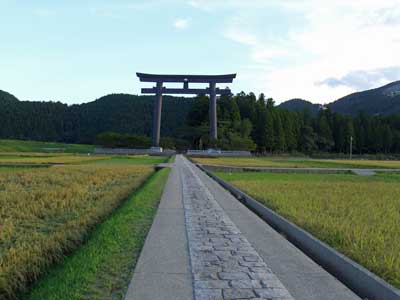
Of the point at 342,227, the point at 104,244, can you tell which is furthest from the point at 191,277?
the point at 342,227

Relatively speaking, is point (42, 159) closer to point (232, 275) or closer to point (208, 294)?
point (232, 275)

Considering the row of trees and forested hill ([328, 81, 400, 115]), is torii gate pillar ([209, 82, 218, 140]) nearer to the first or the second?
the row of trees

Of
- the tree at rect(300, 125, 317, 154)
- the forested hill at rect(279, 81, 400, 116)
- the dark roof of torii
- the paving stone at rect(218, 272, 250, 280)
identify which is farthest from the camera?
the forested hill at rect(279, 81, 400, 116)

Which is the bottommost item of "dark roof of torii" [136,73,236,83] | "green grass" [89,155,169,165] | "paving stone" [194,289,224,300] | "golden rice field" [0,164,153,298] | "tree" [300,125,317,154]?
"green grass" [89,155,169,165]

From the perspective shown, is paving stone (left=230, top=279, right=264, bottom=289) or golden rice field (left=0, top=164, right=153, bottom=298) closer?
paving stone (left=230, top=279, right=264, bottom=289)

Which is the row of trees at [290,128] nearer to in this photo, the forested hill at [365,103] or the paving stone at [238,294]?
the forested hill at [365,103]

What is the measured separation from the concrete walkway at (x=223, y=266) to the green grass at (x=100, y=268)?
0.54 feet

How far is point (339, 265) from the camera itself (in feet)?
15.0

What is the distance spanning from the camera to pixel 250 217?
792cm

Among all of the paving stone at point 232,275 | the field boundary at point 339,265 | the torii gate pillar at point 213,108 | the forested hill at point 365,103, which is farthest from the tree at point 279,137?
the paving stone at point 232,275

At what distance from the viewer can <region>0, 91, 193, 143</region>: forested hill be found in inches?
4149

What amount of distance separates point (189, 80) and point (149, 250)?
50602 millimetres

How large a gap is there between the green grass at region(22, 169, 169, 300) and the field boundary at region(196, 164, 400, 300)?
2.37 metres

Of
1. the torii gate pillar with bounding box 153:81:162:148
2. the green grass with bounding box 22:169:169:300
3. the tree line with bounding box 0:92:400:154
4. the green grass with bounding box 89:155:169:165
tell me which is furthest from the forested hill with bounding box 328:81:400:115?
the green grass with bounding box 22:169:169:300
